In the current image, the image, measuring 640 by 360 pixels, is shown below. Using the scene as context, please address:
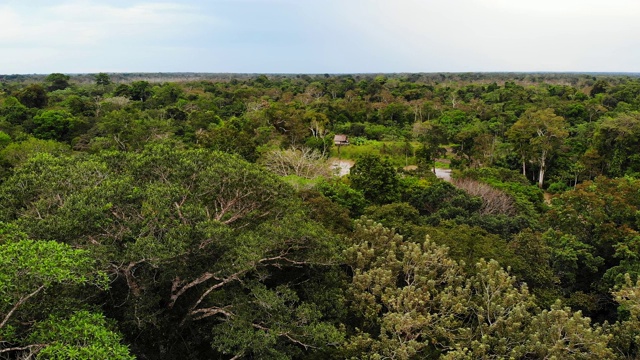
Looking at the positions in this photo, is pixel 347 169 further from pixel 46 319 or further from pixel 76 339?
pixel 76 339

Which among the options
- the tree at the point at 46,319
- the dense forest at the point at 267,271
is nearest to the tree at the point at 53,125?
the dense forest at the point at 267,271

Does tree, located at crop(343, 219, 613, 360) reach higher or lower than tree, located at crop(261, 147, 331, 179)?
lower

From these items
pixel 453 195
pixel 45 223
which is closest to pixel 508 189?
pixel 453 195

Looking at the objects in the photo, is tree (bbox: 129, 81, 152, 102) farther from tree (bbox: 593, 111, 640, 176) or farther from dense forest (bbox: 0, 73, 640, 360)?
tree (bbox: 593, 111, 640, 176)

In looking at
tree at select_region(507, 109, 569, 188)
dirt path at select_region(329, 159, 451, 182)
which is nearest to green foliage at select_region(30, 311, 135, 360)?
dirt path at select_region(329, 159, 451, 182)

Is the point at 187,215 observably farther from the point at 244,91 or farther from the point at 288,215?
the point at 244,91

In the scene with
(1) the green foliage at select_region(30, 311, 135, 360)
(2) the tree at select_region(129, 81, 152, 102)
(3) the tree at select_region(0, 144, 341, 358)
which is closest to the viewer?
(1) the green foliage at select_region(30, 311, 135, 360)

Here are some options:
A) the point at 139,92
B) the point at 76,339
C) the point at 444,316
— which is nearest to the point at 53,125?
the point at 139,92

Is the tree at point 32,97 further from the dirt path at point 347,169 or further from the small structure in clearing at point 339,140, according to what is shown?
the dirt path at point 347,169
